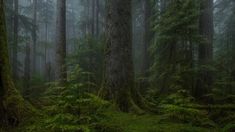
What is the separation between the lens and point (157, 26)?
10773mm

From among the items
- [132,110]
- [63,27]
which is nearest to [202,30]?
[132,110]

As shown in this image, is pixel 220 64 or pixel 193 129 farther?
pixel 220 64

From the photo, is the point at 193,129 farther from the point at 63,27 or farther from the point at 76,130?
the point at 63,27

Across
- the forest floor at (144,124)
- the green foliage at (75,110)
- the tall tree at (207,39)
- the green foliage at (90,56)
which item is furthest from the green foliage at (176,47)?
the green foliage at (90,56)

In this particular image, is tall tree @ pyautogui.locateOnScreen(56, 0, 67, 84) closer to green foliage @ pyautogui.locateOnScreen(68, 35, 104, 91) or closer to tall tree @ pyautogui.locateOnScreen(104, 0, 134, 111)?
green foliage @ pyautogui.locateOnScreen(68, 35, 104, 91)

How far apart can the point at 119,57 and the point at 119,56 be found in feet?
0.09

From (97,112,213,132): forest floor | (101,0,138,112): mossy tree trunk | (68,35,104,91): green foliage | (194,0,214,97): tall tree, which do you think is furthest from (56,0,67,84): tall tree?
(97,112,213,132): forest floor

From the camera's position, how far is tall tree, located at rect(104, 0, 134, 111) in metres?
8.15

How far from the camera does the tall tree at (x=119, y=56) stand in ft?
26.7

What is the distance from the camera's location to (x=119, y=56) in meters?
8.48

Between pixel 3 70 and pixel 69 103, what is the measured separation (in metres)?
1.77

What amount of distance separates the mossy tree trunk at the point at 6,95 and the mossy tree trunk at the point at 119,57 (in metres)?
2.85

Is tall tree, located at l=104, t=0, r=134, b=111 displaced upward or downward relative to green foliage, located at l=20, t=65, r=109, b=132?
upward

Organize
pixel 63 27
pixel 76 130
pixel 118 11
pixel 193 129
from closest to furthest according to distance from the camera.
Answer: pixel 76 130
pixel 193 129
pixel 118 11
pixel 63 27
